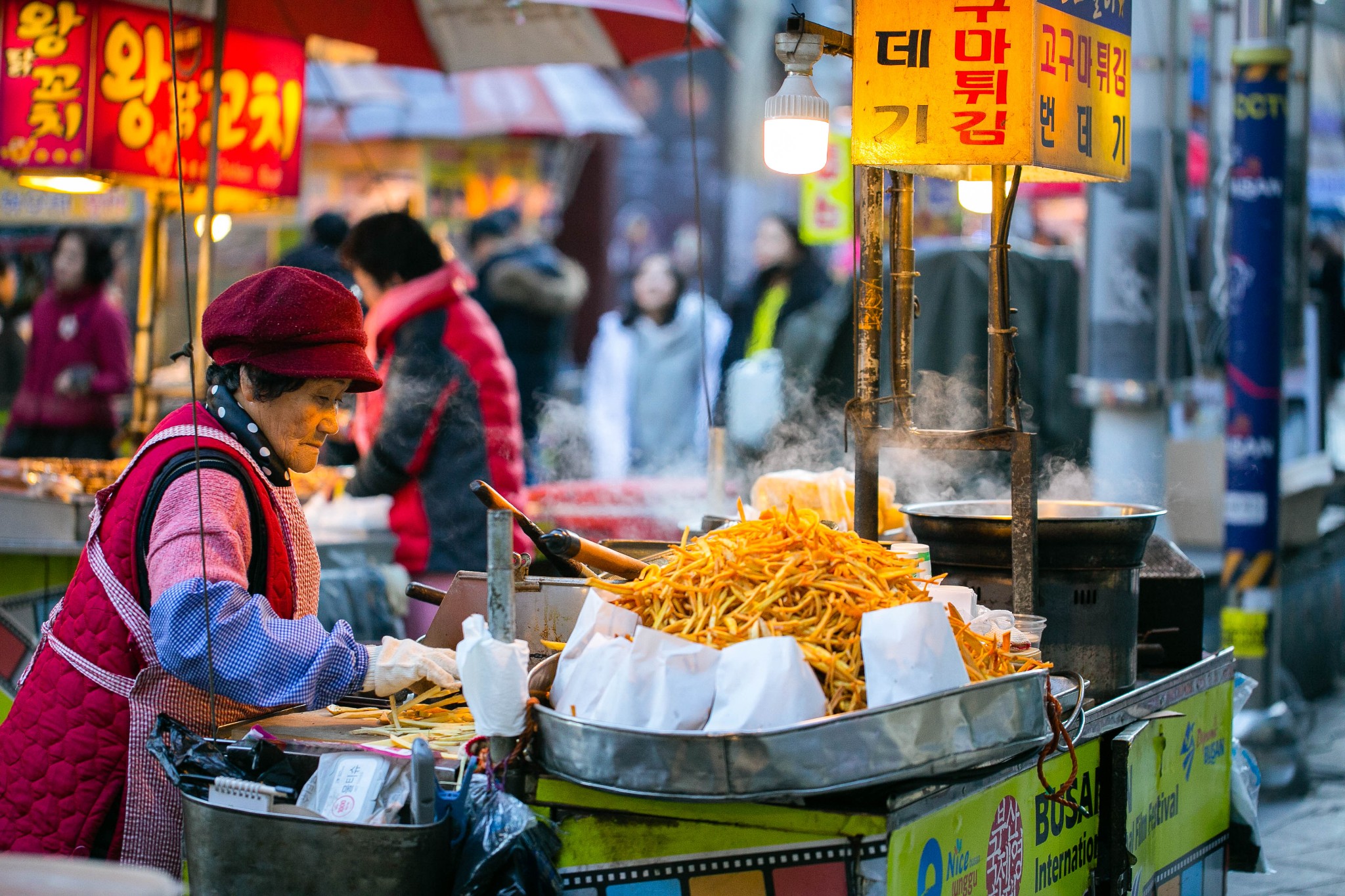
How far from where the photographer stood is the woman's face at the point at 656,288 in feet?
32.1

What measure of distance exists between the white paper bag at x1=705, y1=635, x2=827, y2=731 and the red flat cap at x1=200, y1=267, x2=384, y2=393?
3.45 feet

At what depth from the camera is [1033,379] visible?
813 centimetres

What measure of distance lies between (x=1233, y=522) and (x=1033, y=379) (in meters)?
2.22

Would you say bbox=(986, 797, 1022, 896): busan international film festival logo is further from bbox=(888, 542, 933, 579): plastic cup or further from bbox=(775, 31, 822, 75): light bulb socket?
bbox=(775, 31, 822, 75): light bulb socket

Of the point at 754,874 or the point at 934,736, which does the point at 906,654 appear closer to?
the point at 934,736

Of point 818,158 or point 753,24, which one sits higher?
point 753,24

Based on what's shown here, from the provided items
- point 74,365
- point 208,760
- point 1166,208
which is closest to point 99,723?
point 208,760

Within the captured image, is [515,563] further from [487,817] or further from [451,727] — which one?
[487,817]

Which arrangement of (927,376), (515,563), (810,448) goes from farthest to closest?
(810,448) → (927,376) → (515,563)

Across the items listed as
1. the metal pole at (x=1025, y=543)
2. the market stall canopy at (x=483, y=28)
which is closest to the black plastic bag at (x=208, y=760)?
the metal pole at (x=1025, y=543)

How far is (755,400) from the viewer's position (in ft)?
25.5

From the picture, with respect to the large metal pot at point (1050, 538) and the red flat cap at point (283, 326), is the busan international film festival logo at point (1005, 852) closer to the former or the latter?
the large metal pot at point (1050, 538)

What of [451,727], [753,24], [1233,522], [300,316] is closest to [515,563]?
[451,727]

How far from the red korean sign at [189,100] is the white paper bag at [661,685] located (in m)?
4.00
